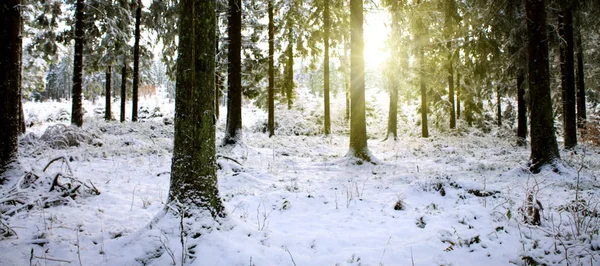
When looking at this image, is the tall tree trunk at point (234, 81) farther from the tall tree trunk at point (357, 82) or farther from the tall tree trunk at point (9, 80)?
the tall tree trunk at point (9, 80)

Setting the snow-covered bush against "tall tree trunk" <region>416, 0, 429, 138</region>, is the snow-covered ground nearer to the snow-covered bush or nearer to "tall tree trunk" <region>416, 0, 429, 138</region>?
the snow-covered bush

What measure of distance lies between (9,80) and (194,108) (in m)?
4.69

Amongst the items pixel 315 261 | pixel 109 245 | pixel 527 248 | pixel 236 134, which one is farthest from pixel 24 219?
pixel 236 134

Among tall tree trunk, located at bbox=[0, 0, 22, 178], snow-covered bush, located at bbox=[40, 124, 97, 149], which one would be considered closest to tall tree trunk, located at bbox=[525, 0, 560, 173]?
tall tree trunk, located at bbox=[0, 0, 22, 178]

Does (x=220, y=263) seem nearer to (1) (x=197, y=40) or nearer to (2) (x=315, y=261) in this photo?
(2) (x=315, y=261)

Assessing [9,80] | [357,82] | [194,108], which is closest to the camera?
[194,108]

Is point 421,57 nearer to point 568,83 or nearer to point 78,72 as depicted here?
point 568,83

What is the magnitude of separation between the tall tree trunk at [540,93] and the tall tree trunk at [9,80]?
11.6 metres

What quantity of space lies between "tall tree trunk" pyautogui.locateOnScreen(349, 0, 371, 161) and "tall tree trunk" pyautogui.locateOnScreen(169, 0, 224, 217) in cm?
609

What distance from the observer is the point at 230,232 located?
3627 millimetres

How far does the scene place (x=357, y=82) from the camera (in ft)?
30.0

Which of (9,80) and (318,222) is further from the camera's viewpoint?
(9,80)

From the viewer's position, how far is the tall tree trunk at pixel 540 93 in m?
7.07

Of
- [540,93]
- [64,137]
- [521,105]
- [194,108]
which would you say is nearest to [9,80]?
[194,108]
